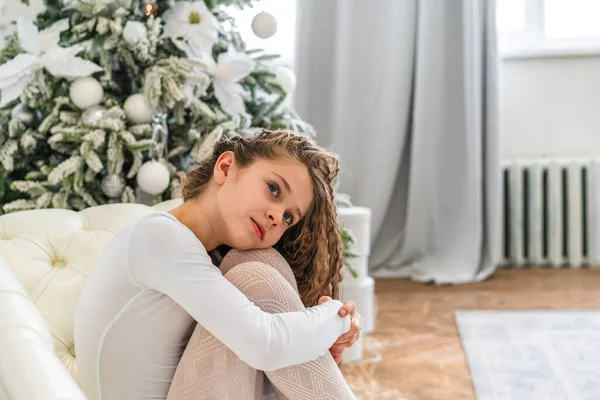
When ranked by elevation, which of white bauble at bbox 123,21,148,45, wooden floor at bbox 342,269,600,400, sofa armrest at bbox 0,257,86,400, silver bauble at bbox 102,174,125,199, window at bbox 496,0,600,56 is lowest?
wooden floor at bbox 342,269,600,400

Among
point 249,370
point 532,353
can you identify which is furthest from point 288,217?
point 532,353

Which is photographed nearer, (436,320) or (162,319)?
(162,319)

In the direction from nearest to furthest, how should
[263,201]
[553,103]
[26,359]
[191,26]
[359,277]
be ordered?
[26,359]
[263,201]
[191,26]
[359,277]
[553,103]

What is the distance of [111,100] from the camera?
2.02 m

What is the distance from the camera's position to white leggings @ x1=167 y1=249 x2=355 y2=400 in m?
1.18

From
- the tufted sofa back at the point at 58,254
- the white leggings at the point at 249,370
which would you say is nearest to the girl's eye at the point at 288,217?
the white leggings at the point at 249,370

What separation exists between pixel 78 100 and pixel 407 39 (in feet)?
6.93

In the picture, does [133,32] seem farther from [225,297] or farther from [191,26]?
[225,297]

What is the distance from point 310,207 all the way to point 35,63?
92 cm

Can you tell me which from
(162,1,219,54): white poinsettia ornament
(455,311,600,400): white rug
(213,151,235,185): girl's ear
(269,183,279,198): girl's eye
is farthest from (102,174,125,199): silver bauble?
(455,311,600,400): white rug

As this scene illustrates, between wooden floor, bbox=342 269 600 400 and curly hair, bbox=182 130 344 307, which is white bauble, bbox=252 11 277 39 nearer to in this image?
curly hair, bbox=182 130 344 307

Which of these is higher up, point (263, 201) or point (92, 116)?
point (92, 116)

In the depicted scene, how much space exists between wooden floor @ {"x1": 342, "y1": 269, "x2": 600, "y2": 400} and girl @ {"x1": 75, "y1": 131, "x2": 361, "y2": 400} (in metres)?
1.04

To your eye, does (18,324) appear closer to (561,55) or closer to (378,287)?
(378,287)
